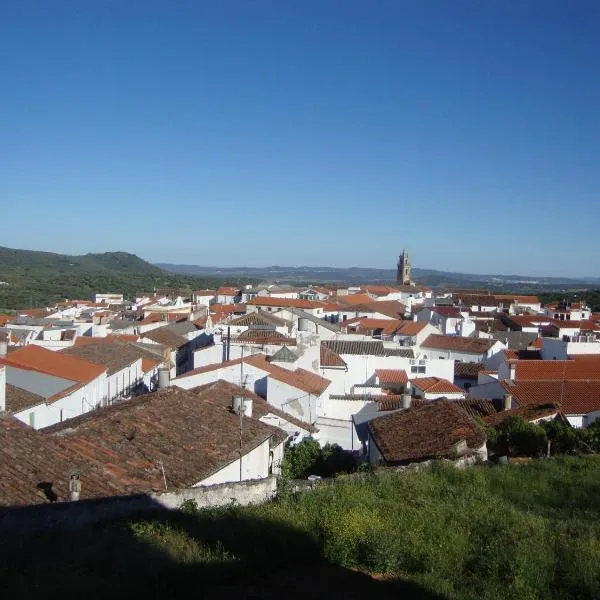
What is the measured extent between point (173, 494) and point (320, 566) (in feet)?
12.2

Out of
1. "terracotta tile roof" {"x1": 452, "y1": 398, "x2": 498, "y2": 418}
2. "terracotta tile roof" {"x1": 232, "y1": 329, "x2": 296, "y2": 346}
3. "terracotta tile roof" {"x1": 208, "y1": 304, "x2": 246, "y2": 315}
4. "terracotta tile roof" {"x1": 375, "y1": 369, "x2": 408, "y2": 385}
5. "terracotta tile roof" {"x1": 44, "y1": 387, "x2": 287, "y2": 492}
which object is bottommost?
"terracotta tile roof" {"x1": 375, "y1": 369, "x2": 408, "y2": 385}

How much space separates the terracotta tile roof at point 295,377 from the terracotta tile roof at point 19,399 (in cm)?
759

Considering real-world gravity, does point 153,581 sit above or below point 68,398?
above

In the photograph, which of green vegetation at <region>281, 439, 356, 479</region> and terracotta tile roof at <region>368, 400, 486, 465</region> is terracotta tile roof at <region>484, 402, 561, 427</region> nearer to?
terracotta tile roof at <region>368, 400, 486, 465</region>

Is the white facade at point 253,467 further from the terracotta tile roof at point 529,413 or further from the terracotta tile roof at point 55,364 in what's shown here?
the terracotta tile roof at point 55,364

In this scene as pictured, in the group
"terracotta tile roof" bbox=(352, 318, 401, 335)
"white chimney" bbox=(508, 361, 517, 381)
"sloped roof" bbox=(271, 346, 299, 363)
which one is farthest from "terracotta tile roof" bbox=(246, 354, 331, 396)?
"terracotta tile roof" bbox=(352, 318, 401, 335)

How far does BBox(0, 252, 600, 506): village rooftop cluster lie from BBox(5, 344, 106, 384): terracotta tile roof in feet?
0.37

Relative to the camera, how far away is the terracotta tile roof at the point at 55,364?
2467 cm

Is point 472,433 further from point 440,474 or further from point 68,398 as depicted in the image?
point 68,398

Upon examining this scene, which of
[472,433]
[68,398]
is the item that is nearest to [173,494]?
[472,433]

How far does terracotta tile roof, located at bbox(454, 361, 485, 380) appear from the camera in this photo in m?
39.4

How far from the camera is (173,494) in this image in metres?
11.1

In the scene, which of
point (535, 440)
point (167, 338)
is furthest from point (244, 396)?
point (167, 338)

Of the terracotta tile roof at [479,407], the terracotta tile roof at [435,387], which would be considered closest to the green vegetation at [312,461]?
the terracotta tile roof at [479,407]
